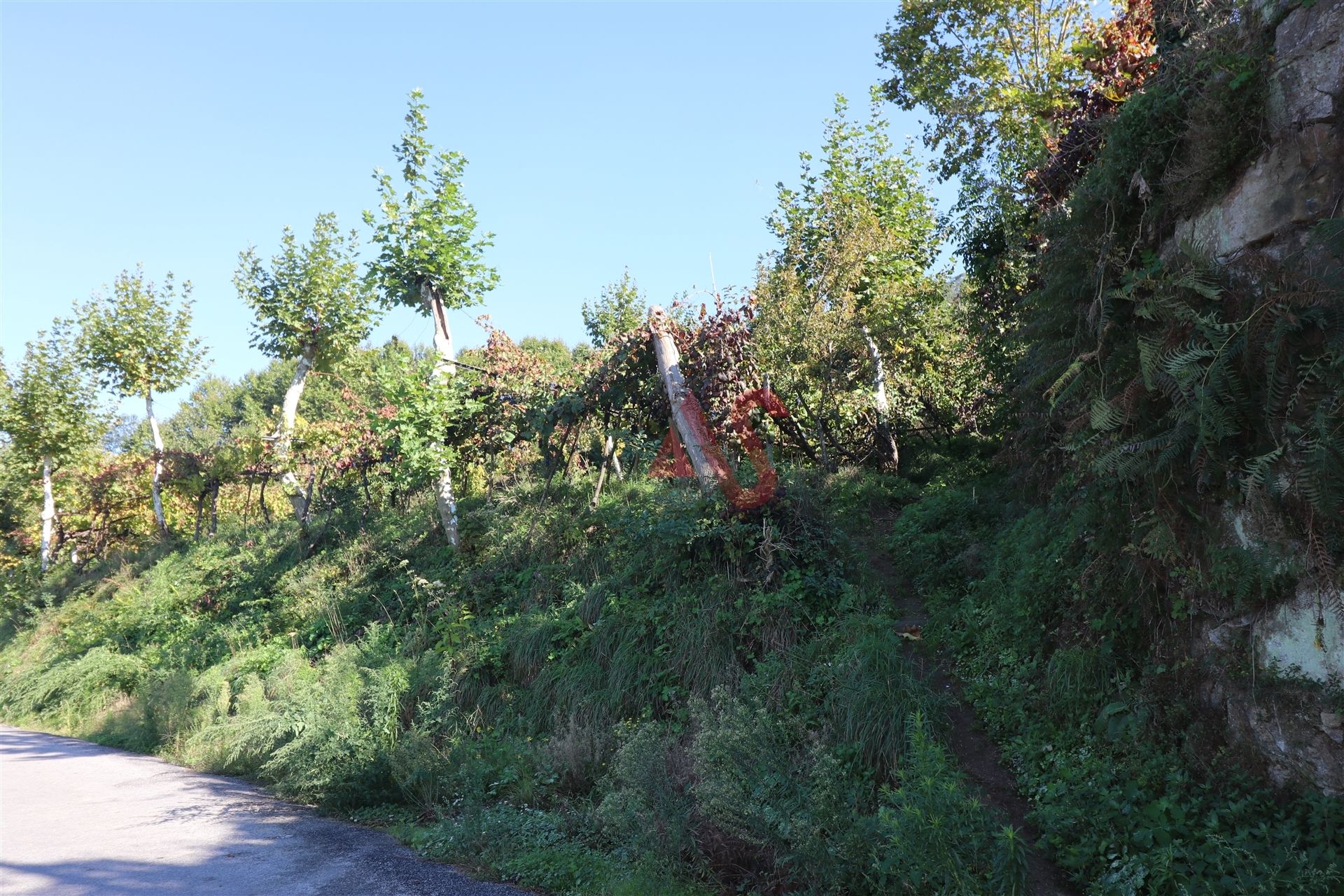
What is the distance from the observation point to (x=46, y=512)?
22.7 metres

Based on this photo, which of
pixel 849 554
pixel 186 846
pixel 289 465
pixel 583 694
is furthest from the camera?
pixel 289 465

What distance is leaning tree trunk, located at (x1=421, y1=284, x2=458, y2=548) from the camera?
12.5 m

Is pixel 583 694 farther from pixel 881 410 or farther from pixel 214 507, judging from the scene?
pixel 214 507

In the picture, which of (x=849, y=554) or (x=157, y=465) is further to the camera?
(x=157, y=465)

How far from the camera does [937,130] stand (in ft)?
42.9

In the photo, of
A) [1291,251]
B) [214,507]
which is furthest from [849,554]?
[214,507]

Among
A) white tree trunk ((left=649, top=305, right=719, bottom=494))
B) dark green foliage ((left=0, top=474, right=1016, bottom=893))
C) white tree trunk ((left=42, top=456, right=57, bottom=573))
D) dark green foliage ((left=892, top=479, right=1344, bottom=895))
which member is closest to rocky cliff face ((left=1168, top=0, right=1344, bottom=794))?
dark green foliage ((left=892, top=479, right=1344, bottom=895))

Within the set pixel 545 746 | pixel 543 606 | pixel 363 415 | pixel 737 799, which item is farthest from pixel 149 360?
pixel 737 799

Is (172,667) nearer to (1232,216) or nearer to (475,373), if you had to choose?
(475,373)

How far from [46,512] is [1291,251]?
27504 mm

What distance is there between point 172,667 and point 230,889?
873 cm

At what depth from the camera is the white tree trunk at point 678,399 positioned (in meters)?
10.3

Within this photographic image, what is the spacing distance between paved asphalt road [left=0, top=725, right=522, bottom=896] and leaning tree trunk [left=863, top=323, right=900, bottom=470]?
10.8m

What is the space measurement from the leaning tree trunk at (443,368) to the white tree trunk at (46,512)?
51.3 feet
